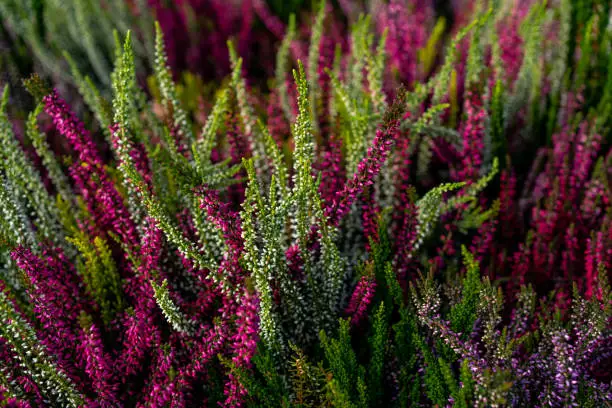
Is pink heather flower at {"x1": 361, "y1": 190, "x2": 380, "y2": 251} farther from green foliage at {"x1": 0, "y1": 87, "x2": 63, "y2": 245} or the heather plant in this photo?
green foliage at {"x1": 0, "y1": 87, "x2": 63, "y2": 245}

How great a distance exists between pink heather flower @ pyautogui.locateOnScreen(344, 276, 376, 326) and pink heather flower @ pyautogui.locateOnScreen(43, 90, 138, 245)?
405 millimetres

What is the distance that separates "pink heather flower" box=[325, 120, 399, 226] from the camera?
2.62 ft

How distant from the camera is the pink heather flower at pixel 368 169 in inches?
31.4

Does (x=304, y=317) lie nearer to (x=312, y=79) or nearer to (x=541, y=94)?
(x=312, y=79)

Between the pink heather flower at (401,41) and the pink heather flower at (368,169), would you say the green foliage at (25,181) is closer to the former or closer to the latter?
the pink heather flower at (368,169)

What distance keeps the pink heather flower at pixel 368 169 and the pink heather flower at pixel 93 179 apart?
0.37m

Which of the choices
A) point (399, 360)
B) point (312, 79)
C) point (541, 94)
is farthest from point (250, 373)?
point (541, 94)

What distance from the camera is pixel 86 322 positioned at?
0.81m

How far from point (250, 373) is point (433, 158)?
0.82m

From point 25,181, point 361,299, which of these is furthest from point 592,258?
point 25,181

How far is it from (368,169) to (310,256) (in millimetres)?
190

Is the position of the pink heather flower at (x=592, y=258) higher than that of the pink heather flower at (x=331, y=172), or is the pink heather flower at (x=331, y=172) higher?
the pink heather flower at (x=331, y=172)

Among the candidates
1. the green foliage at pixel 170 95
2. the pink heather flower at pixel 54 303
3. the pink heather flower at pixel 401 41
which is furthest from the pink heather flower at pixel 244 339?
the pink heather flower at pixel 401 41

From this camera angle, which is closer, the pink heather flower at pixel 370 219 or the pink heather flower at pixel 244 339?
the pink heather flower at pixel 244 339
